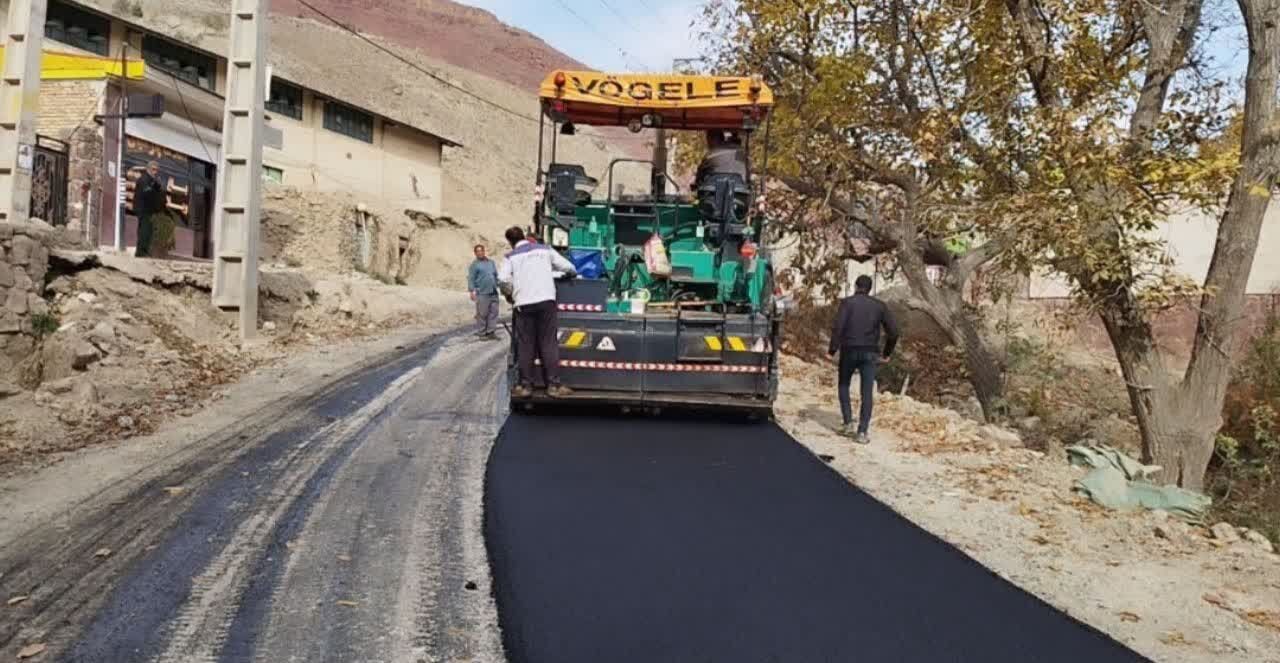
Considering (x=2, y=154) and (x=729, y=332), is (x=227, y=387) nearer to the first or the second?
(x=2, y=154)

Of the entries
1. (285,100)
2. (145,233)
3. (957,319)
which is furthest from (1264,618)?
(285,100)

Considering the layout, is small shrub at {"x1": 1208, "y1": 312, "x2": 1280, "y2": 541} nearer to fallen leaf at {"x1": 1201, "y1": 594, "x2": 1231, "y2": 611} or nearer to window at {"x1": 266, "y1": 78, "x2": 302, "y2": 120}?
fallen leaf at {"x1": 1201, "y1": 594, "x2": 1231, "y2": 611}

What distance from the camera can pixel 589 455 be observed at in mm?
7102

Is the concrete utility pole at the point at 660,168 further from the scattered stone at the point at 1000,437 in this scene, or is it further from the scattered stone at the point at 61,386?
the scattered stone at the point at 61,386

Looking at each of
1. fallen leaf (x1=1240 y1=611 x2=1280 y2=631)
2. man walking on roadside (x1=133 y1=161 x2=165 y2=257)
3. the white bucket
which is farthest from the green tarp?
man walking on roadside (x1=133 y1=161 x2=165 y2=257)

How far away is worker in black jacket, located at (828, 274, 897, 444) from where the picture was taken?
869 centimetres

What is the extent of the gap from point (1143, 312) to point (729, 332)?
4442mm

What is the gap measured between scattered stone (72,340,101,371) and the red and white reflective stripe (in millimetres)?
4564

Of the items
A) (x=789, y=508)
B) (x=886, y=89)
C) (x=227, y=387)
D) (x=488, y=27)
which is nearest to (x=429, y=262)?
(x=886, y=89)

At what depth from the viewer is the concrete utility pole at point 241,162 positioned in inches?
490

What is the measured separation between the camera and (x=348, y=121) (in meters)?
29.3

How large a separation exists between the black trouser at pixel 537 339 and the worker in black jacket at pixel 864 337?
95.1 inches

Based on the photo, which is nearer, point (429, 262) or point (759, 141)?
point (759, 141)

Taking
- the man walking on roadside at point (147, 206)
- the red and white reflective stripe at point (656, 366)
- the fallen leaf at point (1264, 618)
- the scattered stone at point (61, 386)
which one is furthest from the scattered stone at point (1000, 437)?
the man walking on roadside at point (147, 206)
